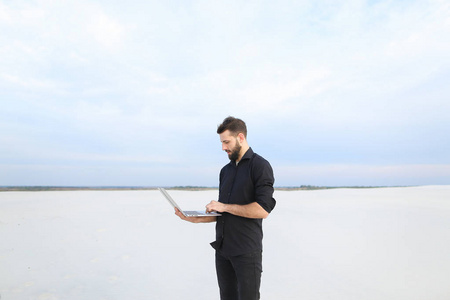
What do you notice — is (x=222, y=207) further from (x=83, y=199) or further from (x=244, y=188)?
(x=83, y=199)

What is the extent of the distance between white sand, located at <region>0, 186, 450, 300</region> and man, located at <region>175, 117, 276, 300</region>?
80.6 inches

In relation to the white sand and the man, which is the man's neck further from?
the white sand

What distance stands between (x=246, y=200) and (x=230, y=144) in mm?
480

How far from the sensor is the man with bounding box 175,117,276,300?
2475 mm

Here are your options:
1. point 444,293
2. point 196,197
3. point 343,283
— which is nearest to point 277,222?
point 343,283

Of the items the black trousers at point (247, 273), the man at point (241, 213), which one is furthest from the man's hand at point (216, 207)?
the black trousers at point (247, 273)

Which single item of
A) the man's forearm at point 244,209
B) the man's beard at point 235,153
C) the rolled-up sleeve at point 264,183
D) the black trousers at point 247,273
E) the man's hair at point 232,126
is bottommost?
the black trousers at point 247,273

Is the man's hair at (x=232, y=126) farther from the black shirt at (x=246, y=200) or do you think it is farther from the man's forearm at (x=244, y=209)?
the man's forearm at (x=244, y=209)

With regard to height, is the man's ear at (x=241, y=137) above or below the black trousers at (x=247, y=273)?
above

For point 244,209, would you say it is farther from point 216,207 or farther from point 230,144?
point 230,144

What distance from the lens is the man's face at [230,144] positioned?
2594 mm

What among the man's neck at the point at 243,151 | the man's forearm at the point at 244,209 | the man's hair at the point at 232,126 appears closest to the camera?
the man's forearm at the point at 244,209

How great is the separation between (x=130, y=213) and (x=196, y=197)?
4.14 meters

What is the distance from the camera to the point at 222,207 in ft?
8.08
